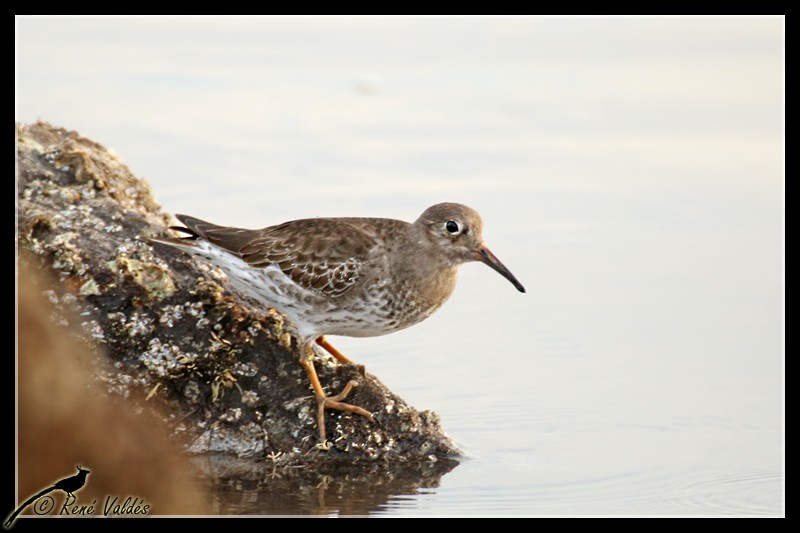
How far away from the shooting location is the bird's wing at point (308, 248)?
8.16 m

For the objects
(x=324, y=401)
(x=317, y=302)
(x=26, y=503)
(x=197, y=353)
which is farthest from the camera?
(x=317, y=302)

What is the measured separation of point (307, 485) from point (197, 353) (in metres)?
1.04

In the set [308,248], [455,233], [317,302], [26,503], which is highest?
[455,233]

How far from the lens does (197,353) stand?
7.59 m

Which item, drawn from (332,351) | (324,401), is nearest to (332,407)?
(324,401)

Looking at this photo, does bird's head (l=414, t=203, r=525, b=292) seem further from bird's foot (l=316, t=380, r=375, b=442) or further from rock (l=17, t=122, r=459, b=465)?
bird's foot (l=316, t=380, r=375, b=442)

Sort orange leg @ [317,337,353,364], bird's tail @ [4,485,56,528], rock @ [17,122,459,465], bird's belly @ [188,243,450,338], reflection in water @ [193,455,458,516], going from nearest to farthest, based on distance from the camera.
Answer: bird's tail @ [4,485,56,528] → reflection in water @ [193,455,458,516] → rock @ [17,122,459,465] → bird's belly @ [188,243,450,338] → orange leg @ [317,337,353,364]

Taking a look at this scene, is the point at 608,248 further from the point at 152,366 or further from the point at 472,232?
Answer: the point at 152,366

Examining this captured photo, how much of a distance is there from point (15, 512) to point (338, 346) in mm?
3236

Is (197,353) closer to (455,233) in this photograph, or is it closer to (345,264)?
(345,264)

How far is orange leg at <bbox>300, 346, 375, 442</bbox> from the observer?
746cm

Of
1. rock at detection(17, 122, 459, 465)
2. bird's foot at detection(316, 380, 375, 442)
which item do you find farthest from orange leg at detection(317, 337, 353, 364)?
bird's foot at detection(316, 380, 375, 442)

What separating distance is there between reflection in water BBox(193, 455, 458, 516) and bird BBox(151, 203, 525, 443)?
34.8 inches

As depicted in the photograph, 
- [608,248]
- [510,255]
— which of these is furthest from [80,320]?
[608,248]
